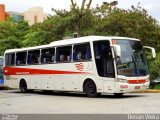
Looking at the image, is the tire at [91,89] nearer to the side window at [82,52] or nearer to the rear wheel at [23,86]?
the side window at [82,52]

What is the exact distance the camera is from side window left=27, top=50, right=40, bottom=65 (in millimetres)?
25781

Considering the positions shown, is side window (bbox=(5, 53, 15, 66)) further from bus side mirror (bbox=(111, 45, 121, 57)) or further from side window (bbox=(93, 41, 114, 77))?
bus side mirror (bbox=(111, 45, 121, 57))

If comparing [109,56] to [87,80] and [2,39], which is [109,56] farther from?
[2,39]

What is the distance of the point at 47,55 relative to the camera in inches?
978

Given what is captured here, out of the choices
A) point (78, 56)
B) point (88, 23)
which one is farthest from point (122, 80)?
point (88, 23)

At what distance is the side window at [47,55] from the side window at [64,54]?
56 cm

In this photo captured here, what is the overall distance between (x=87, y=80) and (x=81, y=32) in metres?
13.6

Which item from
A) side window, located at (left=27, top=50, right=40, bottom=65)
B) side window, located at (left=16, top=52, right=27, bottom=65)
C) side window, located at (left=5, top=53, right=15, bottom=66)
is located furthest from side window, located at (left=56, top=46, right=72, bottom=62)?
side window, located at (left=5, top=53, right=15, bottom=66)

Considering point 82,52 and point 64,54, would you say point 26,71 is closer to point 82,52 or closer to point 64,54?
point 64,54

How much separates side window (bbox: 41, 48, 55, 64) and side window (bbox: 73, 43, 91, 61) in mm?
2273

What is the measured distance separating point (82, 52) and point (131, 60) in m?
2.88

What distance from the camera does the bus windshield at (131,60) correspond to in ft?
65.7

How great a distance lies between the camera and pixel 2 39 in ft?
153

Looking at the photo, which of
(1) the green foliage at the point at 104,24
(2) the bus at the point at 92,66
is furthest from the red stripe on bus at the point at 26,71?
(1) the green foliage at the point at 104,24
